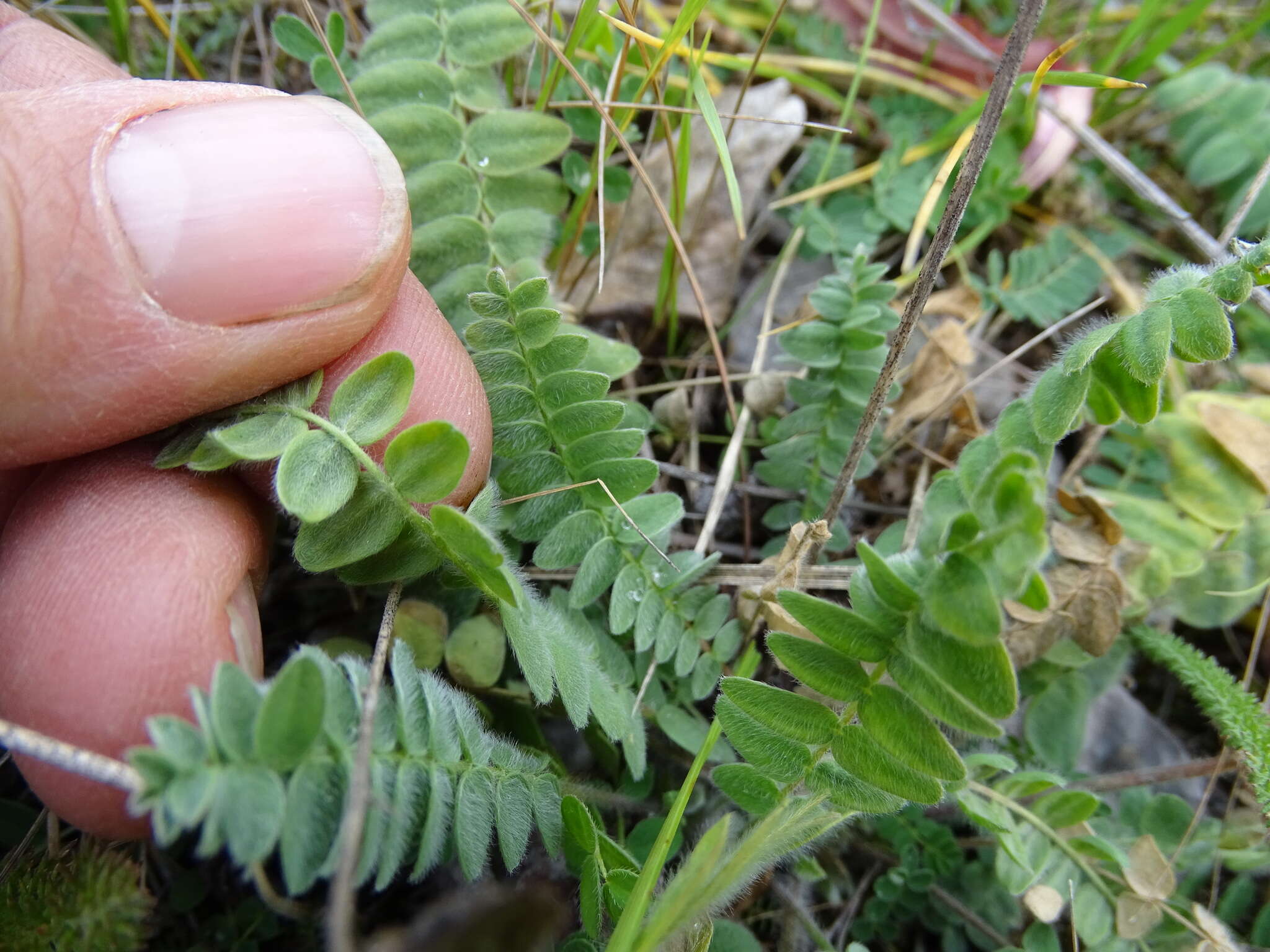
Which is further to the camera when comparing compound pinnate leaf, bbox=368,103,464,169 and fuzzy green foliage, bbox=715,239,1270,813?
compound pinnate leaf, bbox=368,103,464,169

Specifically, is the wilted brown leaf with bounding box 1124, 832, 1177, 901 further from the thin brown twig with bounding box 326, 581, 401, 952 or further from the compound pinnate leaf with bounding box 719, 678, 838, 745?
the thin brown twig with bounding box 326, 581, 401, 952

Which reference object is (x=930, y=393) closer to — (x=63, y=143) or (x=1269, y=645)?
(x=1269, y=645)

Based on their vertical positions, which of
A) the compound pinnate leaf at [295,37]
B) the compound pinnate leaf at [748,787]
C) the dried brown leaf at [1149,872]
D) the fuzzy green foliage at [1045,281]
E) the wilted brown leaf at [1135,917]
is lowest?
the wilted brown leaf at [1135,917]

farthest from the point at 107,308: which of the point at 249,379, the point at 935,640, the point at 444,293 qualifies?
the point at 935,640

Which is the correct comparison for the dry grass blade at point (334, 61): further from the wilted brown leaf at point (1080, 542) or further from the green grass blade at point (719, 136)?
the wilted brown leaf at point (1080, 542)

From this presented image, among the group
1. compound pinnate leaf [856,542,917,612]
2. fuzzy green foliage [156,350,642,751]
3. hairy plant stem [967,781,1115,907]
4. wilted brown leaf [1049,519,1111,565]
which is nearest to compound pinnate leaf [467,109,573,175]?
fuzzy green foliage [156,350,642,751]

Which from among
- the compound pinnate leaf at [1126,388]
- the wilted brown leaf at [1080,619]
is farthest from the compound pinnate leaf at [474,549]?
the wilted brown leaf at [1080,619]

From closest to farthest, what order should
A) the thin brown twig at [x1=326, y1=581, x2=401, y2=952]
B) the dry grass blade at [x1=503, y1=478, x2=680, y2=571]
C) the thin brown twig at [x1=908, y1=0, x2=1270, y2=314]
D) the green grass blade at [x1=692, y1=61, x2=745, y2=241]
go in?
the thin brown twig at [x1=326, y1=581, x2=401, y2=952] < the dry grass blade at [x1=503, y1=478, x2=680, y2=571] < the green grass blade at [x1=692, y1=61, x2=745, y2=241] < the thin brown twig at [x1=908, y1=0, x2=1270, y2=314]
